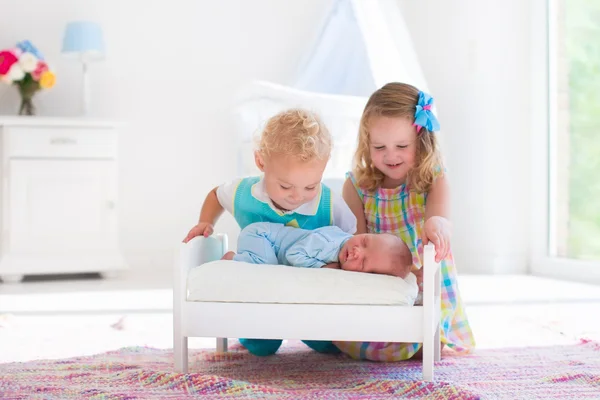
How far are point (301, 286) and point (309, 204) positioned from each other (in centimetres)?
27

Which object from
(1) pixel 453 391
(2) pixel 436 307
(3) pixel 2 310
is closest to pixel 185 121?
(3) pixel 2 310

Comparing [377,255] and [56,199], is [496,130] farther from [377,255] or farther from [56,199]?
[377,255]

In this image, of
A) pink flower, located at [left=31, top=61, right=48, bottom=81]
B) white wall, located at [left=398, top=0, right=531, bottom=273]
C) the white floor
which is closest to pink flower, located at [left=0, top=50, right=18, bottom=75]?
pink flower, located at [left=31, top=61, right=48, bottom=81]

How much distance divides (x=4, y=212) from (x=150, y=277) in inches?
29.2

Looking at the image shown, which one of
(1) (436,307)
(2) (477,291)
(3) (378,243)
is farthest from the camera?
(2) (477,291)

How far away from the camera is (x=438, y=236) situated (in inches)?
57.7

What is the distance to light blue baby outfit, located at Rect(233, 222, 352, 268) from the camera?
152 centimetres

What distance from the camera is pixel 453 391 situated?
4.34 feet

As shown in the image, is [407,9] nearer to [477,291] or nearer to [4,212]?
[477,291]

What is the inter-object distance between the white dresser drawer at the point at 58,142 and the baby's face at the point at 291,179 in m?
2.30

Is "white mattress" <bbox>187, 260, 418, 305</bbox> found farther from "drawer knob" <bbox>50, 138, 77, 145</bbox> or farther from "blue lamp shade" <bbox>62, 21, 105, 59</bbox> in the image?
"blue lamp shade" <bbox>62, 21, 105, 59</bbox>

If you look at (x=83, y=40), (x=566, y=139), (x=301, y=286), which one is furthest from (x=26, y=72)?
(x=301, y=286)

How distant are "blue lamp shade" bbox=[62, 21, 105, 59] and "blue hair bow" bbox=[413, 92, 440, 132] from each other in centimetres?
250

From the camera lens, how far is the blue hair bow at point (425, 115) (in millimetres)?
1698
